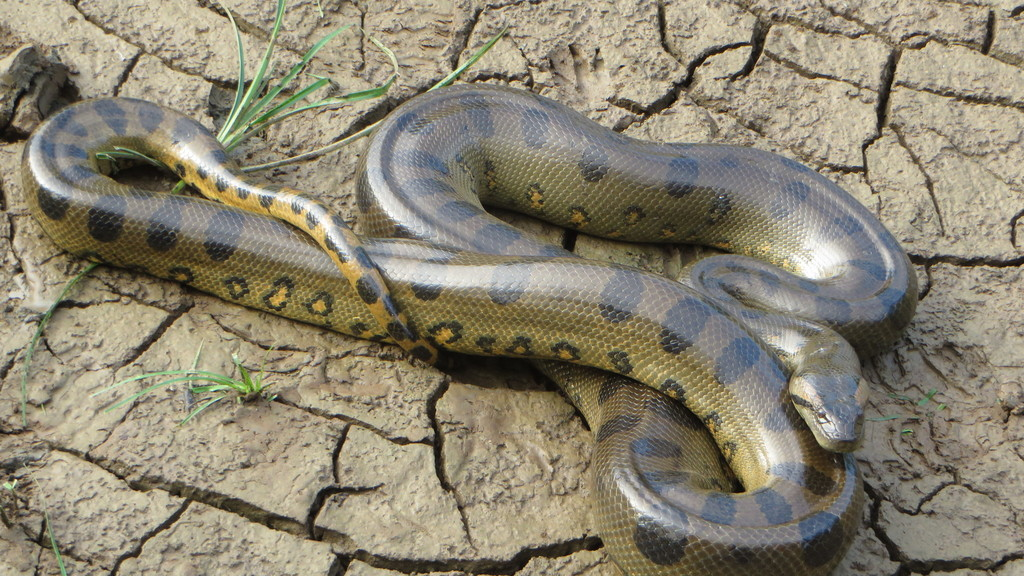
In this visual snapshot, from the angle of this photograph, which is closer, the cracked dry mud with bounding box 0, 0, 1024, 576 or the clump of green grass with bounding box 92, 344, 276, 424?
the cracked dry mud with bounding box 0, 0, 1024, 576

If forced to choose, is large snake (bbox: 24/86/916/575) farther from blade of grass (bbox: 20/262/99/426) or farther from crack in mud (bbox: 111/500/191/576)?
crack in mud (bbox: 111/500/191/576)

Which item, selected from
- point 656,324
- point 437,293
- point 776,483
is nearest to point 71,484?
point 437,293

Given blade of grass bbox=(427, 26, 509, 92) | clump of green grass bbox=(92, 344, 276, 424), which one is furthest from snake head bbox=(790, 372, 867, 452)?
blade of grass bbox=(427, 26, 509, 92)

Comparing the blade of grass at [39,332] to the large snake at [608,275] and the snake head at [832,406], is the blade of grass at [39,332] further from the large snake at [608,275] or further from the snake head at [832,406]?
the snake head at [832,406]

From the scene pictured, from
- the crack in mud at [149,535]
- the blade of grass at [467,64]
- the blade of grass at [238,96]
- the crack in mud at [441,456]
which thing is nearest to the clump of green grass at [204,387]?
the crack in mud at [149,535]

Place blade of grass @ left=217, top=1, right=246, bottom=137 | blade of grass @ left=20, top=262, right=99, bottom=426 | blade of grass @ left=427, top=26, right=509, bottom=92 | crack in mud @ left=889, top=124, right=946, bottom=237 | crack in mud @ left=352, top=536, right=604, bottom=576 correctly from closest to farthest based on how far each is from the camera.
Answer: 1. crack in mud @ left=352, top=536, right=604, bottom=576
2. blade of grass @ left=20, top=262, right=99, bottom=426
3. blade of grass @ left=217, top=1, right=246, bottom=137
4. crack in mud @ left=889, top=124, right=946, bottom=237
5. blade of grass @ left=427, top=26, right=509, bottom=92

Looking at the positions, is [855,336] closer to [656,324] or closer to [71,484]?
[656,324]
